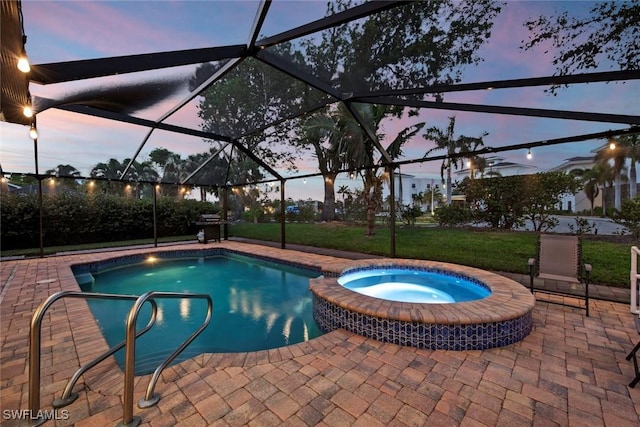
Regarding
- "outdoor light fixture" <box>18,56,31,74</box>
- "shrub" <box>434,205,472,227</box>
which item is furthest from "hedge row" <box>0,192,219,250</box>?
"shrub" <box>434,205,472,227</box>

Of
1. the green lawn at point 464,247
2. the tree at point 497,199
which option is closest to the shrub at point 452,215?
Answer: the tree at point 497,199

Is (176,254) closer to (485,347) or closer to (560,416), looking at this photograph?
(485,347)

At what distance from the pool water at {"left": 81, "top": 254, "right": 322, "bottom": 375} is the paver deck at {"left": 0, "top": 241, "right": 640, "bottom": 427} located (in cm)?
102

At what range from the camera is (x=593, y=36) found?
3.79 metres

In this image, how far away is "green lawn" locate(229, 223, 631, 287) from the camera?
6.68 m

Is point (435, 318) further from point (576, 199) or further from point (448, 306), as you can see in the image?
point (576, 199)

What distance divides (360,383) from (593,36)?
5.58 m

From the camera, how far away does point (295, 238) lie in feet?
42.9

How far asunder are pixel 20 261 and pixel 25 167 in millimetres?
2951

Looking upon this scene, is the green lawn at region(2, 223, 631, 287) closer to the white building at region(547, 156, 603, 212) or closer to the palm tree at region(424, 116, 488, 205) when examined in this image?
the white building at region(547, 156, 603, 212)

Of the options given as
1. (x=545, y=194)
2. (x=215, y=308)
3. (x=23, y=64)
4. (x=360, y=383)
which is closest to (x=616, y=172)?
(x=545, y=194)

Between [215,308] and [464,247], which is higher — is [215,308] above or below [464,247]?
below

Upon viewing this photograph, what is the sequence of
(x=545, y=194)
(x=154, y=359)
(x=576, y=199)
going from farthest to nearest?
(x=576, y=199) < (x=545, y=194) < (x=154, y=359)

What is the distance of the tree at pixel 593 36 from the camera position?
3.52 meters
